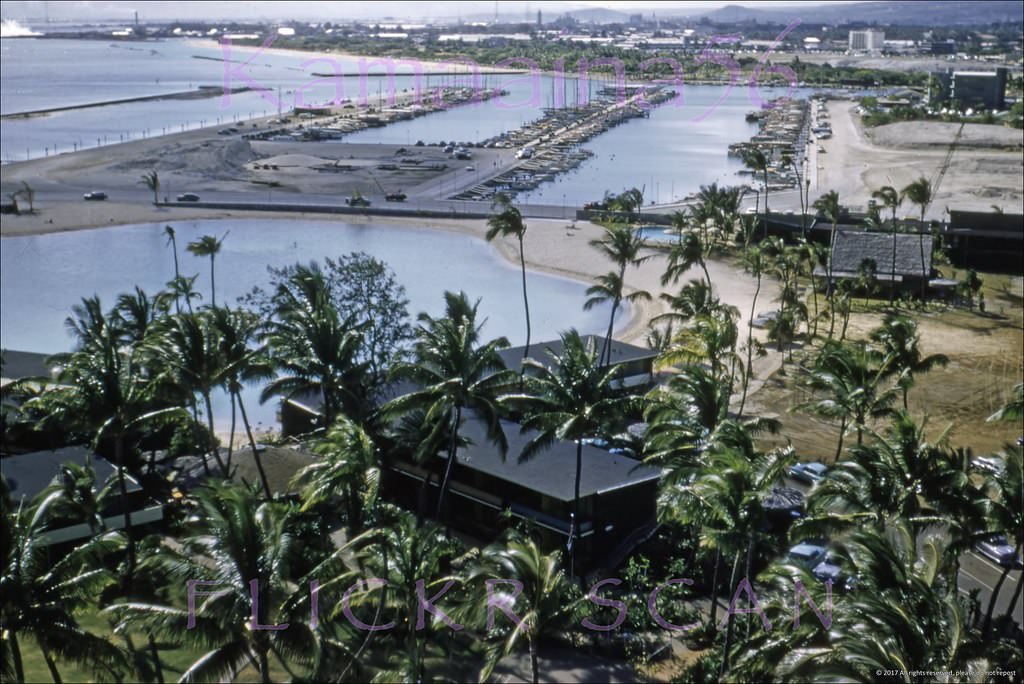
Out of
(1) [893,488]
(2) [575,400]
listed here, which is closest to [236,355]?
(2) [575,400]

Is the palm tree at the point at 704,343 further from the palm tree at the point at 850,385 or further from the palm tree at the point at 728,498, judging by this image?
the palm tree at the point at 728,498

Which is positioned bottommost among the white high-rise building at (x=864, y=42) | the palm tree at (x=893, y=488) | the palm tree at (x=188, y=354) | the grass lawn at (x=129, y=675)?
the grass lawn at (x=129, y=675)

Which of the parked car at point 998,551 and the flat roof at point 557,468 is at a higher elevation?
the flat roof at point 557,468

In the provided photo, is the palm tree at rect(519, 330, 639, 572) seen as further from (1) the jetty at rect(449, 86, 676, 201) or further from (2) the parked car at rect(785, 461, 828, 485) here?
(1) the jetty at rect(449, 86, 676, 201)

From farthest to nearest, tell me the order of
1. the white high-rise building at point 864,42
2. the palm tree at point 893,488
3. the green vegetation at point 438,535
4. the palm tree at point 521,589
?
the white high-rise building at point 864,42
the palm tree at point 893,488
the palm tree at point 521,589
the green vegetation at point 438,535

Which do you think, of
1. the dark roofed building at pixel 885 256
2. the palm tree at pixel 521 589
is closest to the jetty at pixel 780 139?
the dark roofed building at pixel 885 256

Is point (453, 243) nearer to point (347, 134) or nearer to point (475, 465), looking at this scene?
point (475, 465)

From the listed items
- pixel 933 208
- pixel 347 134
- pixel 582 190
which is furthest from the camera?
pixel 347 134

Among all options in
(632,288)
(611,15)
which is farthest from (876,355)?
(611,15)
